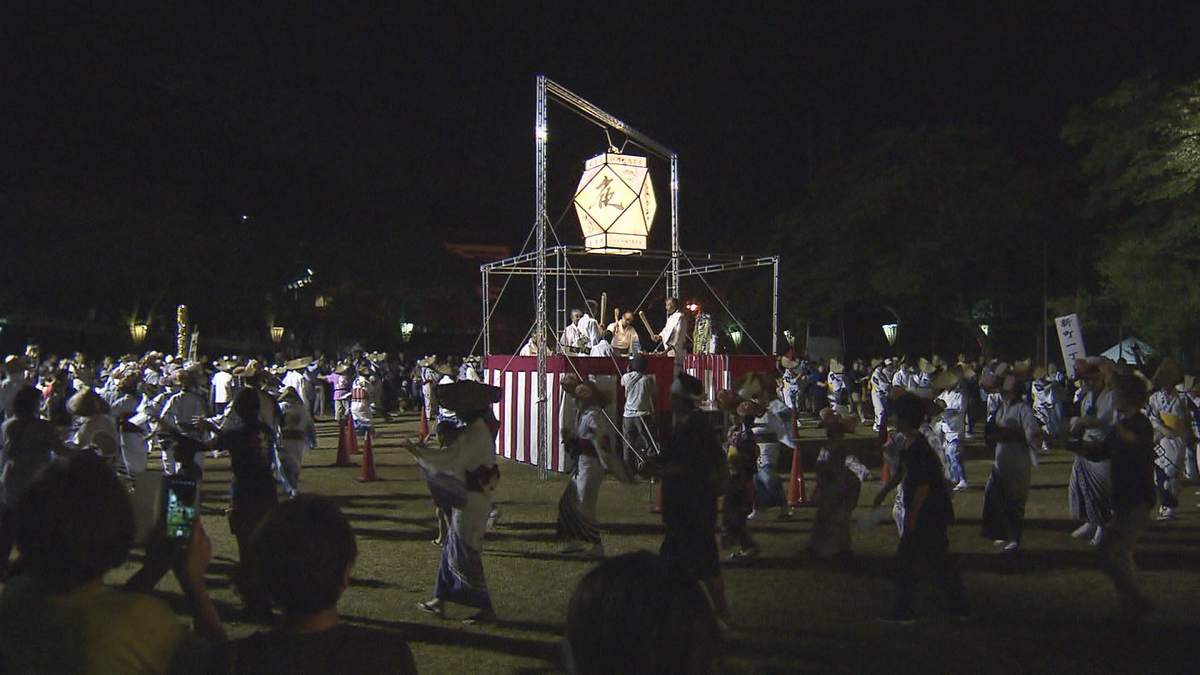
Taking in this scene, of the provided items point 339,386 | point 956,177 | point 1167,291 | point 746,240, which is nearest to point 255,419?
point 339,386

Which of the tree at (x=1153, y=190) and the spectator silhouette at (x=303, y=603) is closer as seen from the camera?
the spectator silhouette at (x=303, y=603)

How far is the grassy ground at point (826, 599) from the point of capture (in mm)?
6113

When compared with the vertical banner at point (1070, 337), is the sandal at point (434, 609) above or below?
below

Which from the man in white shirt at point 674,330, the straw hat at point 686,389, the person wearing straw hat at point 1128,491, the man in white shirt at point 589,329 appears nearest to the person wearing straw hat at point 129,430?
the straw hat at point 686,389

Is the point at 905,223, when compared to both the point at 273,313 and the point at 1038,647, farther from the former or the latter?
the point at 1038,647

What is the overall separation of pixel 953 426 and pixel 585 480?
646 centimetres

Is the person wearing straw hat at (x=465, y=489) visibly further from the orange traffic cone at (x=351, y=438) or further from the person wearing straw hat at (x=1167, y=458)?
the orange traffic cone at (x=351, y=438)

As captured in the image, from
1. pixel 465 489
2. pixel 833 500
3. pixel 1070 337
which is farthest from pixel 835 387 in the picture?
pixel 465 489

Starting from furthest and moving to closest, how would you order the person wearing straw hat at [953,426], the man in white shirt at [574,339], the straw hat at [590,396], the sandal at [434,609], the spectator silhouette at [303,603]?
1. the man in white shirt at [574,339]
2. the person wearing straw hat at [953,426]
3. the straw hat at [590,396]
4. the sandal at [434,609]
5. the spectator silhouette at [303,603]

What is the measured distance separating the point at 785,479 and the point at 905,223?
21585 millimetres

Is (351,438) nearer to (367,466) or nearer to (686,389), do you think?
(367,466)

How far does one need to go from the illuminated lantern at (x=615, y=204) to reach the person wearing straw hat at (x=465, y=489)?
9575mm

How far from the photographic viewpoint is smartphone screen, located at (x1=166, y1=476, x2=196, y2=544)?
2477mm

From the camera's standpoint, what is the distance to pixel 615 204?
16.4 metres
